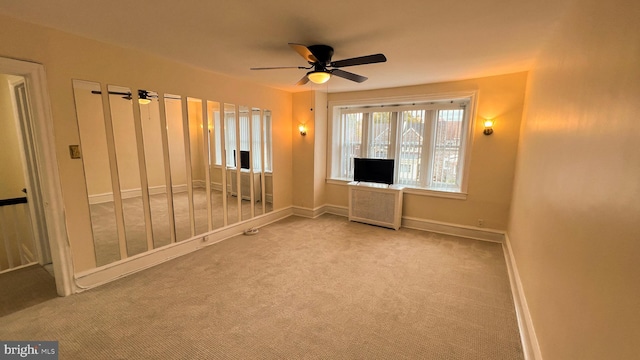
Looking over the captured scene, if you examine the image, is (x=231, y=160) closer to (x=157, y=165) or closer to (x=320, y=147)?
(x=157, y=165)

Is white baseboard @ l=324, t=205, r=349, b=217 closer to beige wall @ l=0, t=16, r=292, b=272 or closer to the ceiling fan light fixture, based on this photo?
the ceiling fan light fixture

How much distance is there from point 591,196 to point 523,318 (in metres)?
1.49

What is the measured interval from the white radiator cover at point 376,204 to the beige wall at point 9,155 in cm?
477

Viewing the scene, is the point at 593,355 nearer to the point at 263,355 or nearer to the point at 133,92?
the point at 263,355

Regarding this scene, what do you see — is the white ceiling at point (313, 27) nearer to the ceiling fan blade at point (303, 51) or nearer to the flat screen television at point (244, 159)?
the ceiling fan blade at point (303, 51)

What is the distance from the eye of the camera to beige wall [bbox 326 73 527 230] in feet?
11.8

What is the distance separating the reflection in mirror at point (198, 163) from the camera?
344 centimetres

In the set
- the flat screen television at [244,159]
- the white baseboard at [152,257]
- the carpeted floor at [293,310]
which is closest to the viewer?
the carpeted floor at [293,310]

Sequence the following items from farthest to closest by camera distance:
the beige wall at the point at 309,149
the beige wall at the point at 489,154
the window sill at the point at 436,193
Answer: the beige wall at the point at 309,149 < the window sill at the point at 436,193 < the beige wall at the point at 489,154

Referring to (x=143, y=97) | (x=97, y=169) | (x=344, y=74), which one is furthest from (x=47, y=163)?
(x=344, y=74)

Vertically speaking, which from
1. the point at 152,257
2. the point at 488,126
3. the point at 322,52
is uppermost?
the point at 322,52

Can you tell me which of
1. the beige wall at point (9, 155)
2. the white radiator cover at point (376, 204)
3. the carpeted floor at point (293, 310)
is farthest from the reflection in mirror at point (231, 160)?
the beige wall at point (9, 155)

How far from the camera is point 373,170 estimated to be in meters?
4.80

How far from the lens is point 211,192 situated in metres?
3.73
